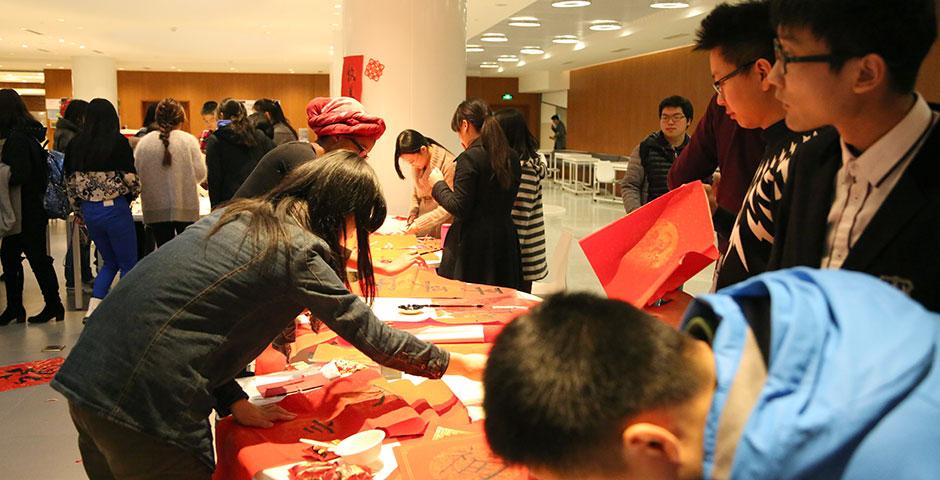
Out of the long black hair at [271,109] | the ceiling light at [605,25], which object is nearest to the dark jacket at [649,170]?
the long black hair at [271,109]

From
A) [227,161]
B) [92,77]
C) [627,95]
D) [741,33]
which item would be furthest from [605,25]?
[92,77]

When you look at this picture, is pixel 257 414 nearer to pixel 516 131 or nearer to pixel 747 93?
pixel 747 93


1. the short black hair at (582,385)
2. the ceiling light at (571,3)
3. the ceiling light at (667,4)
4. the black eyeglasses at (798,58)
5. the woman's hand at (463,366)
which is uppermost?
the ceiling light at (667,4)

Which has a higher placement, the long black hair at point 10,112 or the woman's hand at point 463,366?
the long black hair at point 10,112

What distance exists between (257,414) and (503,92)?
25.3m

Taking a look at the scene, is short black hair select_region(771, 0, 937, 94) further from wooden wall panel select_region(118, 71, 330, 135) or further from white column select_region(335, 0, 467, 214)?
wooden wall panel select_region(118, 71, 330, 135)

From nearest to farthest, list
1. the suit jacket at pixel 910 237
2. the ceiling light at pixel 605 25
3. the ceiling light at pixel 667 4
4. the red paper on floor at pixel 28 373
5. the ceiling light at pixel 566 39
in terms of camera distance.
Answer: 1. the suit jacket at pixel 910 237
2. the red paper on floor at pixel 28 373
3. the ceiling light at pixel 667 4
4. the ceiling light at pixel 605 25
5. the ceiling light at pixel 566 39

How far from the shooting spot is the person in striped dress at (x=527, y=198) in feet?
11.2

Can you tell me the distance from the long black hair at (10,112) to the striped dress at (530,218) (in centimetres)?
341

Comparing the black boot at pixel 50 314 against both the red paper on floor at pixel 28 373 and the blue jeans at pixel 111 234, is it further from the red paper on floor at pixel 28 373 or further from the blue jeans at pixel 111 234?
the red paper on floor at pixel 28 373

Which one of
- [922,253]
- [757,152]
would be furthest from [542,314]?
[757,152]

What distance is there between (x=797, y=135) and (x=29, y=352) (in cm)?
467

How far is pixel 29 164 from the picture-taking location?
4.88 metres

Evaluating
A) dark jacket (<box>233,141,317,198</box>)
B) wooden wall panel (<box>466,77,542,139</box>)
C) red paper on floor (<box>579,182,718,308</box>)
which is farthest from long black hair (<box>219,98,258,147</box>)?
wooden wall panel (<box>466,77,542,139</box>)
